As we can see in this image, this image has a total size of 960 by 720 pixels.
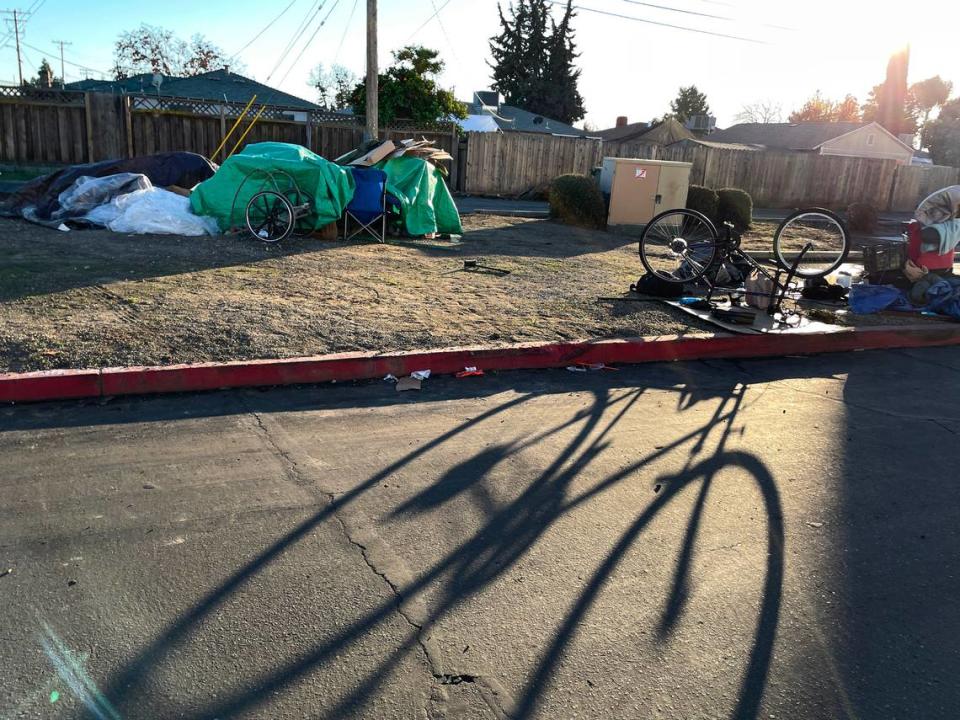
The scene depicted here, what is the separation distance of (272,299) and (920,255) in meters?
7.68

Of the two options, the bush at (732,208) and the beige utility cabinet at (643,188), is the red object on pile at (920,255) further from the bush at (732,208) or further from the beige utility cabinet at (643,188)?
the bush at (732,208)

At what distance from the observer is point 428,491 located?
4043mm

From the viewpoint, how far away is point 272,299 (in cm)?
752

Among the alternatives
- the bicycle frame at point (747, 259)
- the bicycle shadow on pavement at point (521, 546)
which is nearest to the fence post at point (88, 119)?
the bicycle frame at point (747, 259)

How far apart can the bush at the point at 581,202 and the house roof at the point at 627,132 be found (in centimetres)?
3042

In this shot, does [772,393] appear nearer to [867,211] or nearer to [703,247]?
[703,247]

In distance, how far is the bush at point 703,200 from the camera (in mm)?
16234

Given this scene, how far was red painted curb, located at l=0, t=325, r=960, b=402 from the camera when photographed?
5086 millimetres

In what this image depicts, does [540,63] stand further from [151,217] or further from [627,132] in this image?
[151,217]

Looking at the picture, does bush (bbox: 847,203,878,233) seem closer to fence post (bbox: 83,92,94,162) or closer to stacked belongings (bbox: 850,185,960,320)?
stacked belongings (bbox: 850,185,960,320)

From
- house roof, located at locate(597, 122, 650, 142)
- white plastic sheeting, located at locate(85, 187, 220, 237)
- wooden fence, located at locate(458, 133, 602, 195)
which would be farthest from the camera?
house roof, located at locate(597, 122, 650, 142)

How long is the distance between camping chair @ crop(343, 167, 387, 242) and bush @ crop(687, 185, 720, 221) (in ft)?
25.0

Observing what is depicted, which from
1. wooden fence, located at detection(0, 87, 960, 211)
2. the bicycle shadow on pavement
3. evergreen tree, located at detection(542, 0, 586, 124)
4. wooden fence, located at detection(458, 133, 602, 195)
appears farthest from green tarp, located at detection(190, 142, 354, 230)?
evergreen tree, located at detection(542, 0, 586, 124)

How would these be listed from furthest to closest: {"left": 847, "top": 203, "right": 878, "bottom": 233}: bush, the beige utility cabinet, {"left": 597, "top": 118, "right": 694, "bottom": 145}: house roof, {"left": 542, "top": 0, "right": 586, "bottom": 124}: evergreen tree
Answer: {"left": 542, "top": 0, "right": 586, "bottom": 124}: evergreen tree < {"left": 597, "top": 118, "right": 694, "bottom": 145}: house roof < {"left": 847, "top": 203, "right": 878, "bottom": 233}: bush < the beige utility cabinet
